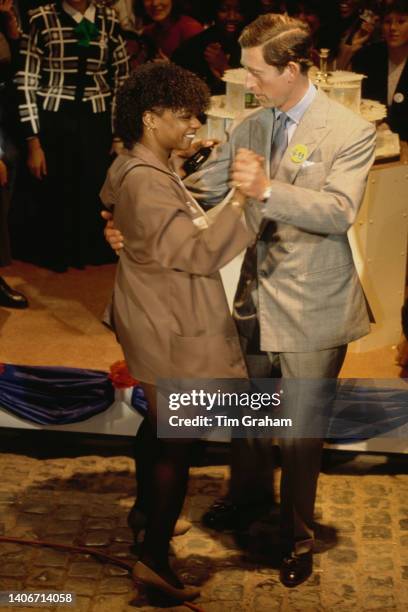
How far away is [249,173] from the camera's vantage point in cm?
339

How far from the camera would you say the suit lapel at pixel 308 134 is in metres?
3.65

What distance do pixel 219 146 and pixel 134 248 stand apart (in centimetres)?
67

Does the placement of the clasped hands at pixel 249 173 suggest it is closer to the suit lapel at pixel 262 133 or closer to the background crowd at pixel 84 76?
the suit lapel at pixel 262 133

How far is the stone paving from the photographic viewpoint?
4.00m

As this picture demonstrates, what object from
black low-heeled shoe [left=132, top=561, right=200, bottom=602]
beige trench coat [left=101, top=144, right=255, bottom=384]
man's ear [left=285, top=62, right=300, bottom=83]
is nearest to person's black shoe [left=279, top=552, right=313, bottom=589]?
black low-heeled shoe [left=132, top=561, right=200, bottom=602]

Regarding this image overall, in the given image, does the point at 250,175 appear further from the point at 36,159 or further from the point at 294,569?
the point at 36,159

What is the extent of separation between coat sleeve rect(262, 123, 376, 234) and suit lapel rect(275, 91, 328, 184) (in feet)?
0.30

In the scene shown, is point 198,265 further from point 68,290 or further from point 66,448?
point 68,290

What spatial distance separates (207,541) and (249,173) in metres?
1.59

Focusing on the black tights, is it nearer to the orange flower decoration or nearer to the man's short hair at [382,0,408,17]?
the orange flower decoration

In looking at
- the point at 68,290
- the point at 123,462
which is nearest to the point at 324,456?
the point at 123,462

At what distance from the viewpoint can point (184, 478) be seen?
3791 millimetres

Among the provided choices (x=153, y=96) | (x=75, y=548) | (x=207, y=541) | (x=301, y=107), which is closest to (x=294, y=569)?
(x=207, y=541)

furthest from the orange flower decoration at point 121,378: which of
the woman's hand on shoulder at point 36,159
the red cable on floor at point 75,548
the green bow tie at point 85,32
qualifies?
the green bow tie at point 85,32
